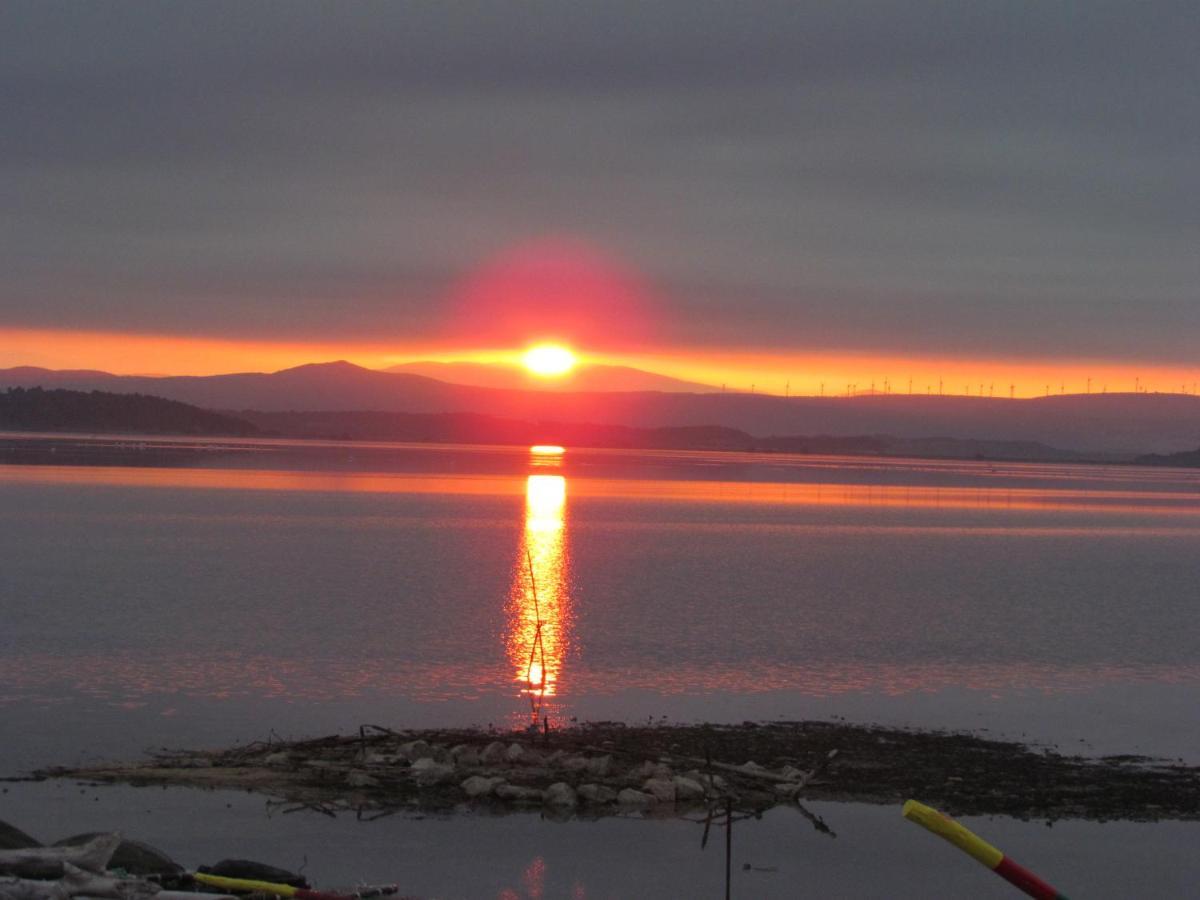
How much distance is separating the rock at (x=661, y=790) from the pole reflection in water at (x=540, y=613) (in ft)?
10.1

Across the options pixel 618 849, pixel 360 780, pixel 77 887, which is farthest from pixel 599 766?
pixel 77 887

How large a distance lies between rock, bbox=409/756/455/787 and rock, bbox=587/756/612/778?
130cm

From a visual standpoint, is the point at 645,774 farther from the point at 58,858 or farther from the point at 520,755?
the point at 58,858

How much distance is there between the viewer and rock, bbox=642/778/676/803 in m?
13.4

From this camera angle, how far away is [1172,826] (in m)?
13.2

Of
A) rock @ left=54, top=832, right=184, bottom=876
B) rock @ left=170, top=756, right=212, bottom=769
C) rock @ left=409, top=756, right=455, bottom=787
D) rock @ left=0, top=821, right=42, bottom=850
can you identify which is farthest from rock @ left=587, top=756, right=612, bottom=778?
rock @ left=0, top=821, right=42, bottom=850

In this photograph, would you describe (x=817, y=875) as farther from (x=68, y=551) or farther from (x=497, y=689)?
(x=68, y=551)

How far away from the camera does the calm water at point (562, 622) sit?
17.6 metres

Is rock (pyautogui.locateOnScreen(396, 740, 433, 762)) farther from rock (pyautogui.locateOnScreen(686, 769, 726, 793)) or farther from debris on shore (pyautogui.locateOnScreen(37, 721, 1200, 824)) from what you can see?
rock (pyautogui.locateOnScreen(686, 769, 726, 793))

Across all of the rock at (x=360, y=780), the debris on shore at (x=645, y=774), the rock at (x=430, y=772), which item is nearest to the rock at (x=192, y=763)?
the debris on shore at (x=645, y=774)

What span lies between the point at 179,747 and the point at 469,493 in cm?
6196

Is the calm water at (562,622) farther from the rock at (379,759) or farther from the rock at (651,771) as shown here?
the rock at (651,771)

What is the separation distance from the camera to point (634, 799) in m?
13.4

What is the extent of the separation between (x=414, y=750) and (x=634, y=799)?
2332mm
